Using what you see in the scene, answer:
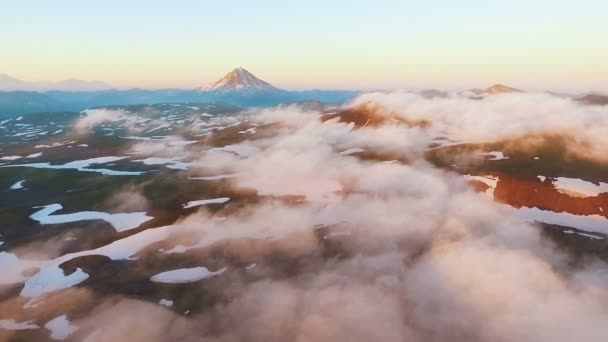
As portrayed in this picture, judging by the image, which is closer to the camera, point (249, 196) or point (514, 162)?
point (249, 196)

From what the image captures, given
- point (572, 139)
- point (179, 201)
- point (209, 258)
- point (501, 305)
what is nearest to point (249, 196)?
point (179, 201)

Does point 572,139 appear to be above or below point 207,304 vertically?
above

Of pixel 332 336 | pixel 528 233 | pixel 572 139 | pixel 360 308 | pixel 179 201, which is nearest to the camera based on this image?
pixel 332 336

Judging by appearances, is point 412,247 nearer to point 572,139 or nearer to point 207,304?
point 207,304

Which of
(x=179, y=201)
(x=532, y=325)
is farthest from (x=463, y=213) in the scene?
(x=179, y=201)

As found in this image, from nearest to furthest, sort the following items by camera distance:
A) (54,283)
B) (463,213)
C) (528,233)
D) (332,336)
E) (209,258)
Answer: (332,336)
(54,283)
(209,258)
(528,233)
(463,213)

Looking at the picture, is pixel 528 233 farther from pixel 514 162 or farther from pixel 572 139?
pixel 572 139

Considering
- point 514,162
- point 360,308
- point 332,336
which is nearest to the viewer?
point 332,336

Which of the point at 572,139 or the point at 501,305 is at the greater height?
the point at 572,139

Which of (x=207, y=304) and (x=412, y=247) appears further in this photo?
(x=412, y=247)
